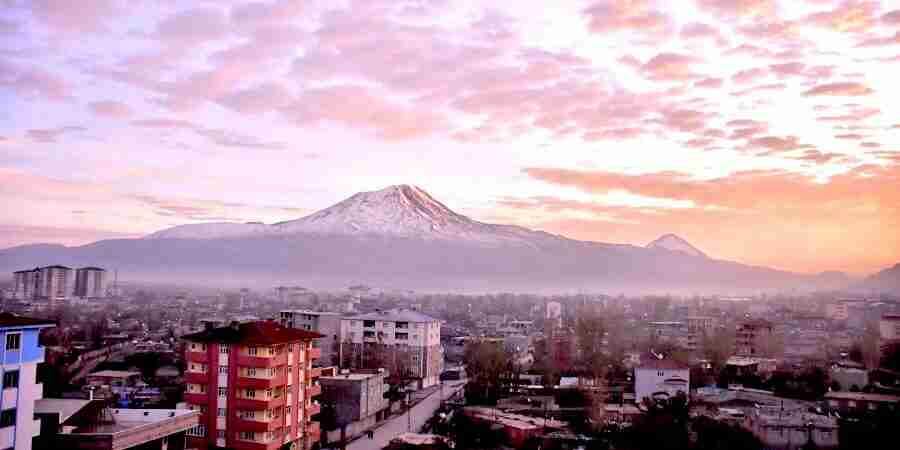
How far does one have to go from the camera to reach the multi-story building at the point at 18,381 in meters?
4.48

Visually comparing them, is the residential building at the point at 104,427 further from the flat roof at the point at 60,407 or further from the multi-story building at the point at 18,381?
the multi-story building at the point at 18,381

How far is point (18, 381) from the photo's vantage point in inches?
181

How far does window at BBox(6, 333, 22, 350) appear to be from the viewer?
14.8ft

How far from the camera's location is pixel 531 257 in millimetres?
61875

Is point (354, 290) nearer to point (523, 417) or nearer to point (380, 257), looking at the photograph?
point (380, 257)

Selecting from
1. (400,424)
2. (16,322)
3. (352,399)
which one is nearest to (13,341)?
(16,322)

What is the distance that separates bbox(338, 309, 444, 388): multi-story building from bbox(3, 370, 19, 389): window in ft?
29.5

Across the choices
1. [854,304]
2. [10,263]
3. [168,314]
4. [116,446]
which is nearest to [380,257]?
[10,263]

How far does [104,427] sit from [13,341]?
129 cm

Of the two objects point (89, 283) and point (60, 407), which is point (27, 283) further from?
point (60, 407)

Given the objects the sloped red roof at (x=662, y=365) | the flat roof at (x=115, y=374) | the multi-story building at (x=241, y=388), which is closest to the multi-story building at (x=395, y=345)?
the flat roof at (x=115, y=374)

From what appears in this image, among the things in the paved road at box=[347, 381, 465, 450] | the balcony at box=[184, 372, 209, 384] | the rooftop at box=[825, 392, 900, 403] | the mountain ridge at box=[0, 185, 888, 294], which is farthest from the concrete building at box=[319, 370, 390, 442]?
the mountain ridge at box=[0, 185, 888, 294]

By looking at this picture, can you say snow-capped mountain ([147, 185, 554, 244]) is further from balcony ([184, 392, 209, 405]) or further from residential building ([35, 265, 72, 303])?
balcony ([184, 392, 209, 405])

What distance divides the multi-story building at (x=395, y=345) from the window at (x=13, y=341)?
8983 mm
